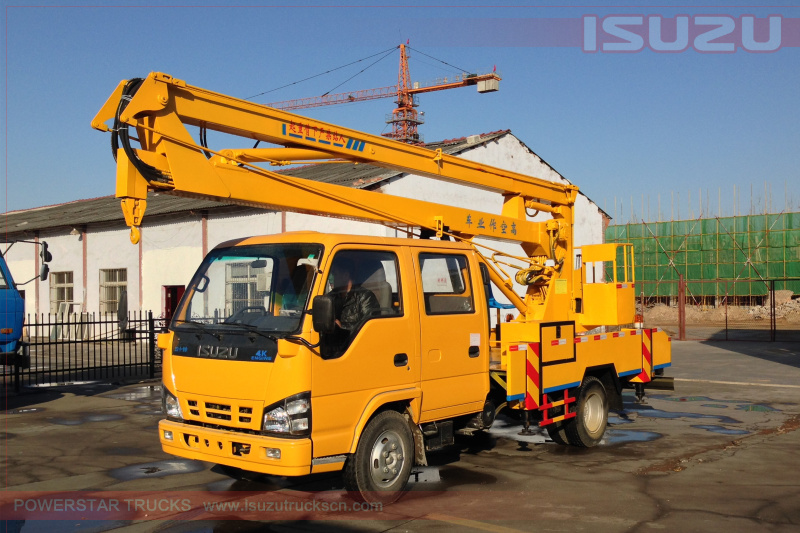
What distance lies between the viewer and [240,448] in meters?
6.03

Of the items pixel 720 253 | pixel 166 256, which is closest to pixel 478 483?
pixel 166 256

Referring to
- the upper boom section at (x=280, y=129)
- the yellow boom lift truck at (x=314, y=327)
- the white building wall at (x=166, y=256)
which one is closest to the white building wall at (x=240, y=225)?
the white building wall at (x=166, y=256)

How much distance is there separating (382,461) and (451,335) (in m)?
1.44

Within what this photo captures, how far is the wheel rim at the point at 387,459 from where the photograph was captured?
6.51 m

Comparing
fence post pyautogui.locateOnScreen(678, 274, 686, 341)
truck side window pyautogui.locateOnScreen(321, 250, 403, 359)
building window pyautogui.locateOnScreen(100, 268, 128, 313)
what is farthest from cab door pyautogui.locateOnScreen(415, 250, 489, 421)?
building window pyautogui.locateOnScreen(100, 268, 128, 313)

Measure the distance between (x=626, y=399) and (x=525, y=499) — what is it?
7364 mm

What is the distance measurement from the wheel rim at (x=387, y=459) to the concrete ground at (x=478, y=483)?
0.27 metres

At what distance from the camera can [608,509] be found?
643cm

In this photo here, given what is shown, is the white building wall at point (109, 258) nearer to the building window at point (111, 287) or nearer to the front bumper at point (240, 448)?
the building window at point (111, 287)

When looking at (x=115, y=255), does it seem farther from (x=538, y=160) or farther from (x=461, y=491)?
(x=461, y=491)

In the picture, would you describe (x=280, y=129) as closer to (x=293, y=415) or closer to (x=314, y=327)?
(x=314, y=327)

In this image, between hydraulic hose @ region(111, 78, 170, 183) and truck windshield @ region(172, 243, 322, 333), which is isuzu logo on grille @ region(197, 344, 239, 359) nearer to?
truck windshield @ region(172, 243, 322, 333)

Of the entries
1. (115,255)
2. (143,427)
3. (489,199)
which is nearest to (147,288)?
(115,255)

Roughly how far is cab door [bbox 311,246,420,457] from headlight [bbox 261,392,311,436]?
0.06 metres
